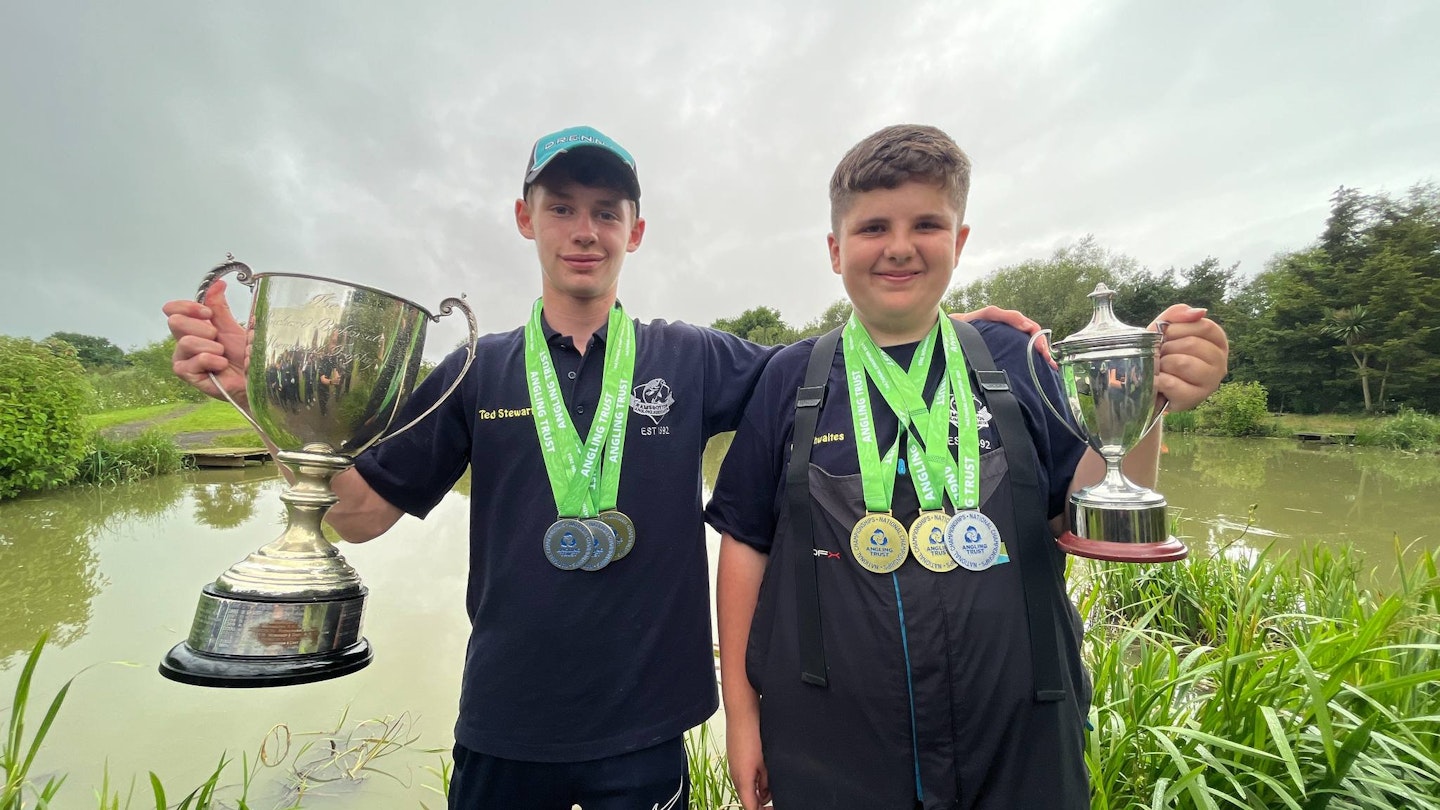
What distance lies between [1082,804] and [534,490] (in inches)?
53.2

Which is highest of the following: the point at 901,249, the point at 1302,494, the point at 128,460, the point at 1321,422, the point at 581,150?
the point at 581,150

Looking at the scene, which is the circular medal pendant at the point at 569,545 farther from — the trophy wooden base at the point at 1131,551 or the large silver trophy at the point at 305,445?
the trophy wooden base at the point at 1131,551

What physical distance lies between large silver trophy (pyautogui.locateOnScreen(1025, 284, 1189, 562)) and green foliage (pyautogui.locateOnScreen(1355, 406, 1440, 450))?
26.7 metres

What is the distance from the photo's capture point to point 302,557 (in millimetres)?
1268

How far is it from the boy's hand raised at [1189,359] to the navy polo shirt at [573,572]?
3.09ft

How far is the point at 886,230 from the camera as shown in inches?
54.2

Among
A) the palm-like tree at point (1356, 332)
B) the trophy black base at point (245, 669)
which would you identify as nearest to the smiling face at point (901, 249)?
the trophy black base at point (245, 669)

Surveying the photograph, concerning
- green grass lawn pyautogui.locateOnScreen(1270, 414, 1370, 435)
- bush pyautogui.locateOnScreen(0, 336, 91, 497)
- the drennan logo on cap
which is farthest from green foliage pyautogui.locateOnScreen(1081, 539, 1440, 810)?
green grass lawn pyautogui.locateOnScreen(1270, 414, 1370, 435)

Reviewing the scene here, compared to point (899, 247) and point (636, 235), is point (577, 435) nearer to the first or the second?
point (636, 235)

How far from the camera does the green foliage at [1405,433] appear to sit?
61.6ft

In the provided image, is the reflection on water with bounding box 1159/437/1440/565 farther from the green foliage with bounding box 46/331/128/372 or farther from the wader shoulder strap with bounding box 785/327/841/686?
the green foliage with bounding box 46/331/128/372


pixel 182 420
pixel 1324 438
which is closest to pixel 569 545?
pixel 182 420

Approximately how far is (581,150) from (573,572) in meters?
1.07

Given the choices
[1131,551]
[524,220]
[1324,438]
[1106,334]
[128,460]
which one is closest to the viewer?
[1131,551]
